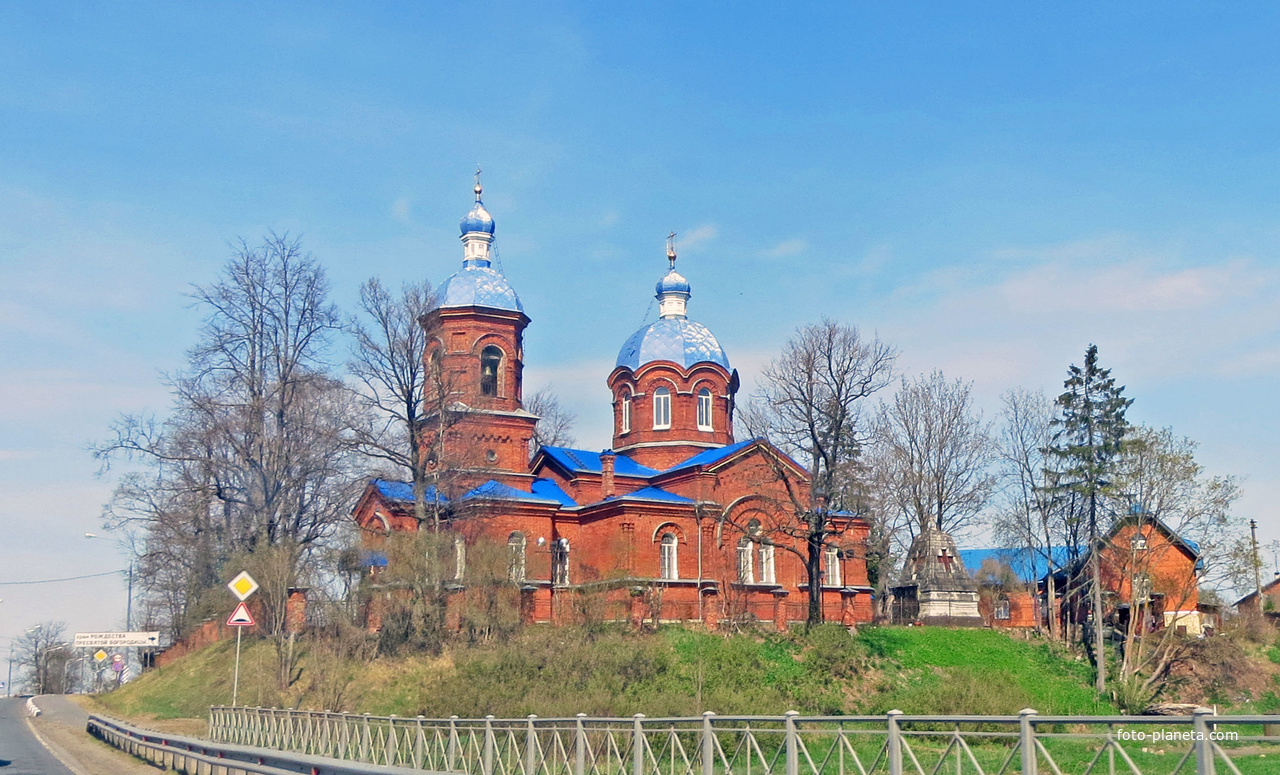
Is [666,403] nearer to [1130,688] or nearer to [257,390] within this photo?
[257,390]

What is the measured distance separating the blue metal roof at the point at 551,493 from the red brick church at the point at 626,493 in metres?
0.11

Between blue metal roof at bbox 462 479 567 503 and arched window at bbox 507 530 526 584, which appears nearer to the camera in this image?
arched window at bbox 507 530 526 584

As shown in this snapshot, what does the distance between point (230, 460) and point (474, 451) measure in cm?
917

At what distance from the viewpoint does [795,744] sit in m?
10.5

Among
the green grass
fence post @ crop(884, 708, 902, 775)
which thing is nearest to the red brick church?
the green grass

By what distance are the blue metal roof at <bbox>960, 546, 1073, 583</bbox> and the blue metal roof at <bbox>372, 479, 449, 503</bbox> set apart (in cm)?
2274

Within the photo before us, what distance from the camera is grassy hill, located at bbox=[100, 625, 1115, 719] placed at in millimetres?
25031

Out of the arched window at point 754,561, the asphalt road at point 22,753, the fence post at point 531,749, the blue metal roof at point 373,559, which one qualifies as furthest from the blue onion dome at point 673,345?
the fence post at point 531,749

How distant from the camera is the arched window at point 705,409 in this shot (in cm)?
4372

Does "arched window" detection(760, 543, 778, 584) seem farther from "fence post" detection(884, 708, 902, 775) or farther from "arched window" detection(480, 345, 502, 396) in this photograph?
"fence post" detection(884, 708, 902, 775)

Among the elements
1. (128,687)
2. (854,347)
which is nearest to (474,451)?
(854,347)

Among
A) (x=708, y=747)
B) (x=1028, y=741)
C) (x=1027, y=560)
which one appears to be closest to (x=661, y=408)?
(x=1027, y=560)

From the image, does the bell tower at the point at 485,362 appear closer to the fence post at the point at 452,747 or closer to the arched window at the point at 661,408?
the arched window at the point at 661,408

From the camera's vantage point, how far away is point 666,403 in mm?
43562
